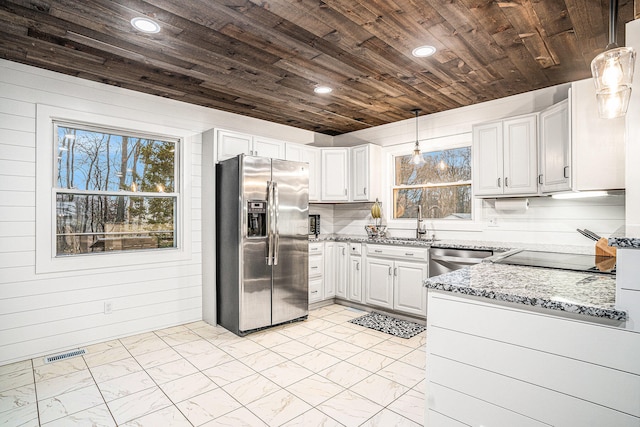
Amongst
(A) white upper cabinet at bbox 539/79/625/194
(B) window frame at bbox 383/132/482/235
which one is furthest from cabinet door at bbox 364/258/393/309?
(A) white upper cabinet at bbox 539/79/625/194

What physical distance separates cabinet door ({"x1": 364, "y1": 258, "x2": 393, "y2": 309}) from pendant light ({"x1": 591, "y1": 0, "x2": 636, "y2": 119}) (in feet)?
9.46

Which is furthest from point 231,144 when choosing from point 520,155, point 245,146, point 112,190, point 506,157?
point 520,155

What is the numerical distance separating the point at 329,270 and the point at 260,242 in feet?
4.48

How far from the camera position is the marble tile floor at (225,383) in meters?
2.17

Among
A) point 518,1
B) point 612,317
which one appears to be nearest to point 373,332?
point 612,317

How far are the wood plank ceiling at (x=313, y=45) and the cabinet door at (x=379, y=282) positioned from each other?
1.97 m

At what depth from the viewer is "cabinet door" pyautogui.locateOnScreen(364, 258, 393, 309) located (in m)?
4.14

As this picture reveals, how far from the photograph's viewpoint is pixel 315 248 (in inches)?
178

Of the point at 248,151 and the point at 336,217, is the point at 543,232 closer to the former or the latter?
the point at 336,217

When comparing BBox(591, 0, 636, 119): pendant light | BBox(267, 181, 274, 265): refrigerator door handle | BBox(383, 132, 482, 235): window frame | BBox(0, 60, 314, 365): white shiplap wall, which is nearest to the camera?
BBox(591, 0, 636, 119): pendant light

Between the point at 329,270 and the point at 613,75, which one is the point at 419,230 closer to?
the point at 329,270

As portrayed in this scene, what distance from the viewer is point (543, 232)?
3527 mm

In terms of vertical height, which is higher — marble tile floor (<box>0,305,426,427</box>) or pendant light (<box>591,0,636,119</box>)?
pendant light (<box>591,0,636,119</box>)

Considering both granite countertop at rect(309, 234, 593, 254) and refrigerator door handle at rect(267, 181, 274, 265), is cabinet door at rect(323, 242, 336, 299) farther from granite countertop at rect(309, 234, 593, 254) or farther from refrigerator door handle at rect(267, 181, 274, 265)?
refrigerator door handle at rect(267, 181, 274, 265)
